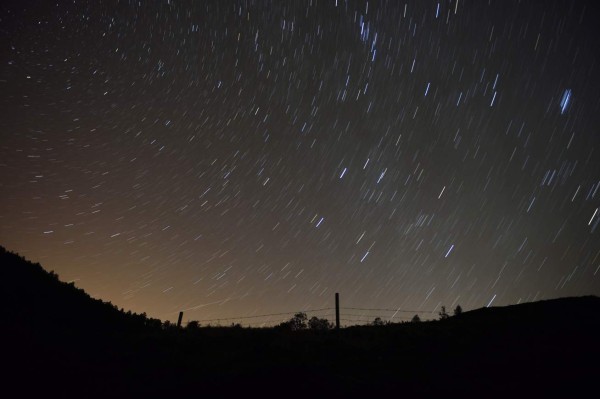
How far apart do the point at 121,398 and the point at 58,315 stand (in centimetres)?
856

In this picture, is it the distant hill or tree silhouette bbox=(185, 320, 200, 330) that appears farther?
tree silhouette bbox=(185, 320, 200, 330)

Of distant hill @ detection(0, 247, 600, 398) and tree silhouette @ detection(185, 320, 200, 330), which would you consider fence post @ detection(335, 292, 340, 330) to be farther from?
tree silhouette @ detection(185, 320, 200, 330)

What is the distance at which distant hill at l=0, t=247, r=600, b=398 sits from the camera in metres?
8.89

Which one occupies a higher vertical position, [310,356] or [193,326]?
[193,326]

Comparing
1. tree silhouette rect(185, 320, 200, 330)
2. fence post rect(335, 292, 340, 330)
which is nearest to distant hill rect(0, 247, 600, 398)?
fence post rect(335, 292, 340, 330)

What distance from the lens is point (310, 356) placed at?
11477 millimetres

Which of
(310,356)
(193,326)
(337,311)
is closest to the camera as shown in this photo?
(310,356)

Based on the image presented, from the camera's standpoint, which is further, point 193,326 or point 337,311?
point 193,326

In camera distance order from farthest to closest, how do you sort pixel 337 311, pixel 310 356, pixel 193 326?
1. pixel 193 326
2. pixel 337 311
3. pixel 310 356

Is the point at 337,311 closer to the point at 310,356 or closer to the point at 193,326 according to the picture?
the point at 310,356

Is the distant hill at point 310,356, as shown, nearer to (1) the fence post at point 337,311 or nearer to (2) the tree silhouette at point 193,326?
(1) the fence post at point 337,311

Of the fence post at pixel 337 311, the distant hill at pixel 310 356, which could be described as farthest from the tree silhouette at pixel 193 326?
the fence post at pixel 337 311

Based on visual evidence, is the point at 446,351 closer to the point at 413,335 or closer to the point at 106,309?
the point at 413,335

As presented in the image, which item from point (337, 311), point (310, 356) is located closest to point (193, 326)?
point (337, 311)
